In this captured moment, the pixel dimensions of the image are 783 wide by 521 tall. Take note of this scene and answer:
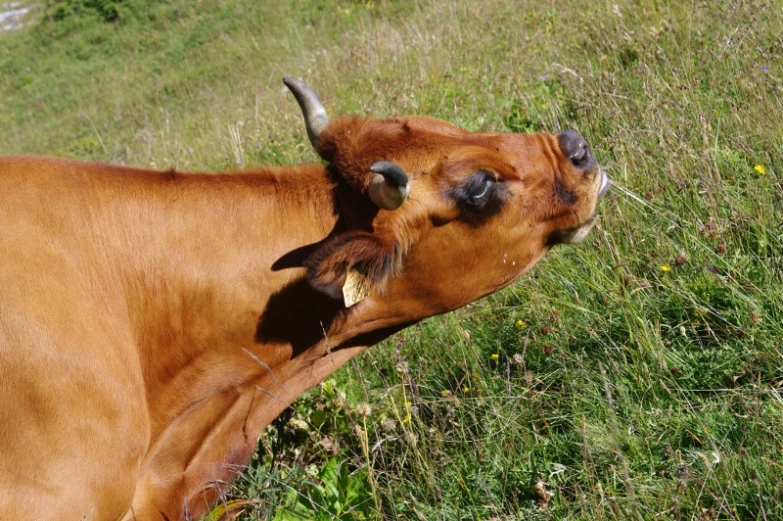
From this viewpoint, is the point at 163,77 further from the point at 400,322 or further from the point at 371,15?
the point at 400,322

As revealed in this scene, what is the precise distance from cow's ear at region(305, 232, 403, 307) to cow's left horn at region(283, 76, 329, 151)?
749 millimetres

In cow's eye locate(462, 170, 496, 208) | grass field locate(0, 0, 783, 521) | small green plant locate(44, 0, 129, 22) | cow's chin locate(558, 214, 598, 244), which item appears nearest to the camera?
grass field locate(0, 0, 783, 521)

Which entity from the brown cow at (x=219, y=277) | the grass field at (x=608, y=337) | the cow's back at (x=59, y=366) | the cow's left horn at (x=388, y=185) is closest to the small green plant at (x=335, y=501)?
the grass field at (x=608, y=337)

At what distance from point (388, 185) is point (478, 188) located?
0.47 m

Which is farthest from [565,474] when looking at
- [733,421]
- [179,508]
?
[179,508]

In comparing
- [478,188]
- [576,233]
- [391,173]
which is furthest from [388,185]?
[576,233]

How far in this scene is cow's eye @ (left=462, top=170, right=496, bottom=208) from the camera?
3.94 m

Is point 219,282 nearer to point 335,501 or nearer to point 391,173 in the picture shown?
point 391,173

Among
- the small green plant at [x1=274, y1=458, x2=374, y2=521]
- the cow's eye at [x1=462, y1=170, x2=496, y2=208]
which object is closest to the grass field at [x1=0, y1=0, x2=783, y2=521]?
the small green plant at [x1=274, y1=458, x2=374, y2=521]

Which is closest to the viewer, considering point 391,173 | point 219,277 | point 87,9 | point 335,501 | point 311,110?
point 391,173

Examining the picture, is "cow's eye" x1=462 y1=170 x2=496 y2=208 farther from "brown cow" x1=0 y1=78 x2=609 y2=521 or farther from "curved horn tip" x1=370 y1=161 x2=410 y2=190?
"curved horn tip" x1=370 y1=161 x2=410 y2=190

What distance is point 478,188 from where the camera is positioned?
3947 mm

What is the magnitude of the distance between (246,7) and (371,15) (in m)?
5.97

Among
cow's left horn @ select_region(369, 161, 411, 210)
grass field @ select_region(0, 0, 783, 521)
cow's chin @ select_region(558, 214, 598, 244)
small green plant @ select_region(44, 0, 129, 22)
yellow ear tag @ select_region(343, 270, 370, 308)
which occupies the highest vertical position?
cow's left horn @ select_region(369, 161, 411, 210)
